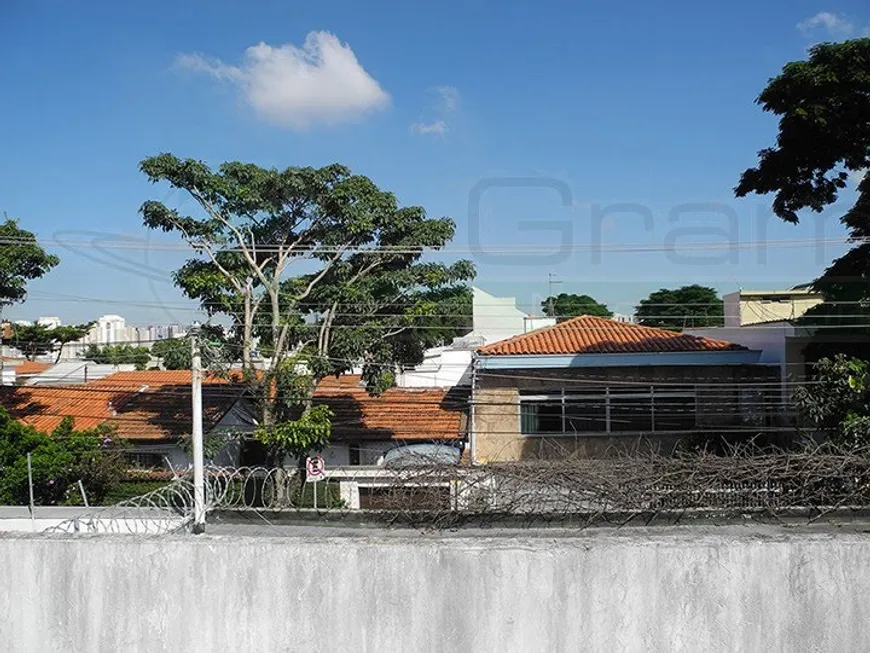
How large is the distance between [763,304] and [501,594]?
2212 centimetres

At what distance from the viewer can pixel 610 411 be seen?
14.5 m

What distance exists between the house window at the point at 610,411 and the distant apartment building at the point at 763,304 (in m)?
8.54

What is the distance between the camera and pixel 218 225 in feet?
41.5

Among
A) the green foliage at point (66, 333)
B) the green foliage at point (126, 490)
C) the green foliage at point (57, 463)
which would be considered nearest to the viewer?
the green foliage at point (57, 463)


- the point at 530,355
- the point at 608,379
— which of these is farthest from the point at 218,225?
the point at 608,379

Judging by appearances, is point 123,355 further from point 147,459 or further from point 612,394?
point 612,394

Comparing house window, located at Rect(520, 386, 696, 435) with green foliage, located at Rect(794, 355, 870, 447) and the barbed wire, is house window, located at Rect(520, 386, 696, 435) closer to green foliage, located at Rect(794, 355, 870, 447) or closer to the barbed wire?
green foliage, located at Rect(794, 355, 870, 447)

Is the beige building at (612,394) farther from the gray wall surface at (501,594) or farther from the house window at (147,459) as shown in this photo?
the gray wall surface at (501,594)

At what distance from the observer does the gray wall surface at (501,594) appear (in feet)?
12.5

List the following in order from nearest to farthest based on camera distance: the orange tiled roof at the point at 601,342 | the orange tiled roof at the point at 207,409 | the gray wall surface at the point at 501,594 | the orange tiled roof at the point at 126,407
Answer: the gray wall surface at the point at 501,594 → the orange tiled roof at the point at 601,342 → the orange tiled roof at the point at 207,409 → the orange tiled roof at the point at 126,407

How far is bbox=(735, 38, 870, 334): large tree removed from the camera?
10211mm

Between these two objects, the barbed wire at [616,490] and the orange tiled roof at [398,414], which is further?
the orange tiled roof at [398,414]

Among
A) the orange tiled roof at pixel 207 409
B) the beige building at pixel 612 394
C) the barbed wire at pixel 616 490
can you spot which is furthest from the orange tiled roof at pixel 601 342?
the barbed wire at pixel 616 490

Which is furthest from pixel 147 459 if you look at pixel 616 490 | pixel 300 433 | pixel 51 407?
pixel 616 490
